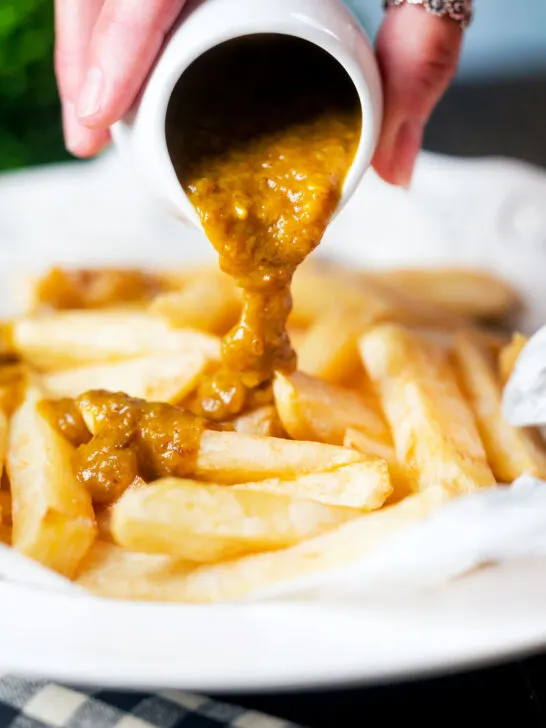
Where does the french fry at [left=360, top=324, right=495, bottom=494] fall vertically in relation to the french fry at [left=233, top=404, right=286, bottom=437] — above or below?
above

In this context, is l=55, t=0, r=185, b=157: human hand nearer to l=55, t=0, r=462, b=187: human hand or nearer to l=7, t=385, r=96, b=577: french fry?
l=55, t=0, r=462, b=187: human hand

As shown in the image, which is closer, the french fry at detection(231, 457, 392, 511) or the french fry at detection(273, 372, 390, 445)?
the french fry at detection(231, 457, 392, 511)

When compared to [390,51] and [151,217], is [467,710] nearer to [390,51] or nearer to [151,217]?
[390,51]

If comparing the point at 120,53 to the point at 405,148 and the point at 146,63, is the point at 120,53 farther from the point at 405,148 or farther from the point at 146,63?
the point at 405,148

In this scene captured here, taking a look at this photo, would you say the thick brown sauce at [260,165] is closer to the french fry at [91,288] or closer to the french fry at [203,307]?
the french fry at [203,307]

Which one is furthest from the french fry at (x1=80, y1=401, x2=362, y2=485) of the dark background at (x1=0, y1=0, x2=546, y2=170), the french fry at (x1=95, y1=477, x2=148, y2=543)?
the dark background at (x1=0, y1=0, x2=546, y2=170)

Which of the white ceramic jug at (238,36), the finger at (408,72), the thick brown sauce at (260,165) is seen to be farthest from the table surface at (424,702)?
the finger at (408,72)
